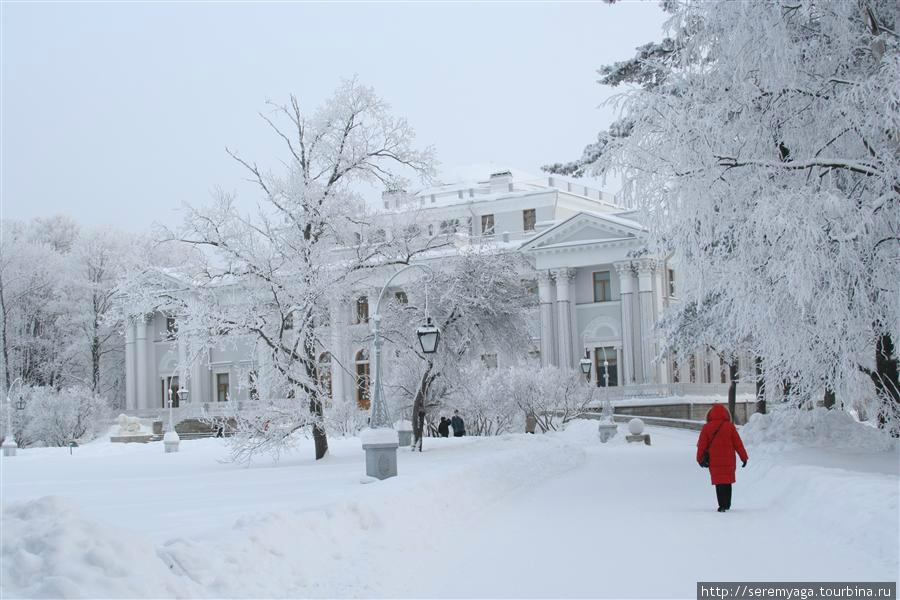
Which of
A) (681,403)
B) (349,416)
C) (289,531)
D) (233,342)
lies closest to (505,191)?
(681,403)

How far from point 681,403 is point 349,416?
24053mm

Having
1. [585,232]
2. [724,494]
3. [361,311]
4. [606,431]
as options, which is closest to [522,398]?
[606,431]

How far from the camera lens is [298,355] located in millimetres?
26000

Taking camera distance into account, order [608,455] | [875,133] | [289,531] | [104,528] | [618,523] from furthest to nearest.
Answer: [608,455] → [875,133] → [618,523] → [289,531] → [104,528]

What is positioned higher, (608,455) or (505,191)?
(505,191)

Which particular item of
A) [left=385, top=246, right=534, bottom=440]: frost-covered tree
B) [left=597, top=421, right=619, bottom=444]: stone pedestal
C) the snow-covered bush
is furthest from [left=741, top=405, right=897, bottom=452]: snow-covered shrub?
the snow-covered bush

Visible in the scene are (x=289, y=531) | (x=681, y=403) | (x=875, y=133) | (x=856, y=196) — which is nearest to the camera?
(x=289, y=531)

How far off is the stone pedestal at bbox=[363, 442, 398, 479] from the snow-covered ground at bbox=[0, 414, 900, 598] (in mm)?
739

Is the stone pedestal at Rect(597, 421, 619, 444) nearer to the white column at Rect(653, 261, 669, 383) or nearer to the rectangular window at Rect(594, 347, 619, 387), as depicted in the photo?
the white column at Rect(653, 261, 669, 383)

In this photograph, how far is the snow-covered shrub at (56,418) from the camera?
51.5 m

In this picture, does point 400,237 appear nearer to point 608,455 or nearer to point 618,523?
point 608,455

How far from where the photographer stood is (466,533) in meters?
12.5

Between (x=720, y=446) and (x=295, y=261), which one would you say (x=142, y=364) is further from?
(x=720, y=446)

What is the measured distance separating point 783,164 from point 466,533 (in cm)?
688
